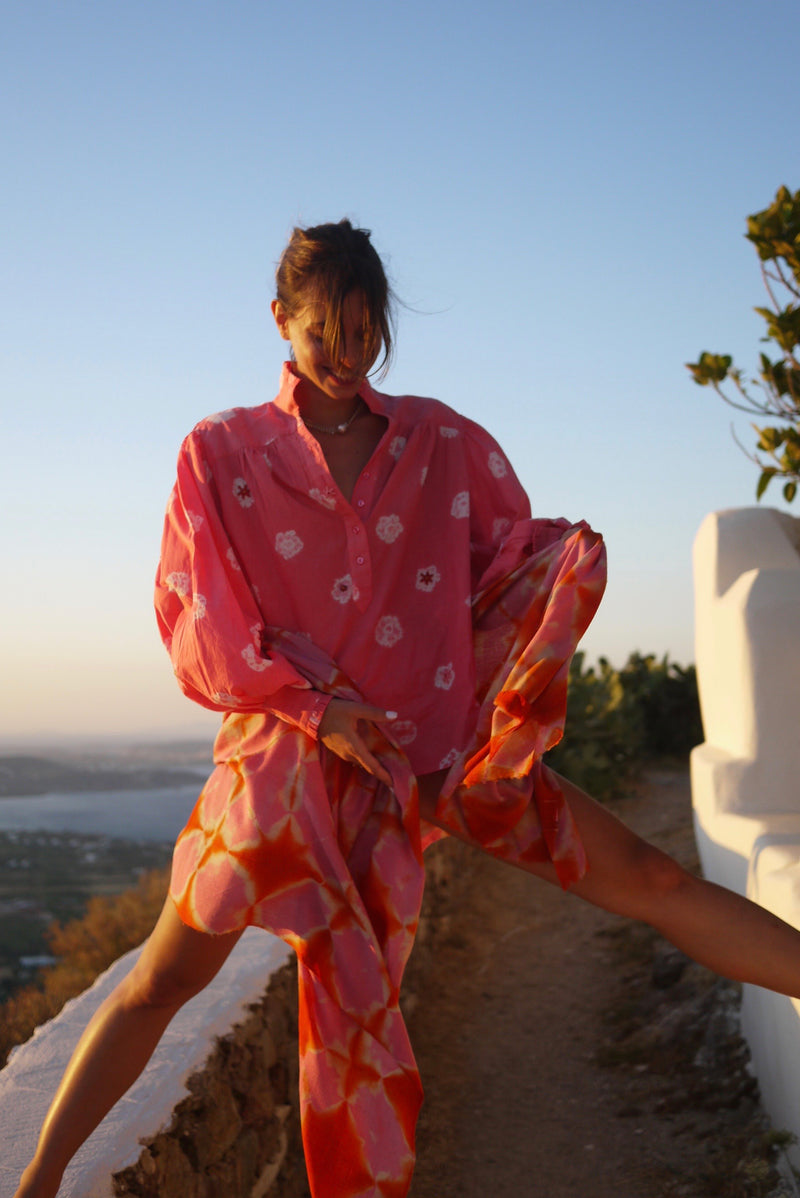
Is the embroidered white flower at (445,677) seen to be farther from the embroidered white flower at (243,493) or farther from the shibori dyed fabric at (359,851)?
the embroidered white flower at (243,493)

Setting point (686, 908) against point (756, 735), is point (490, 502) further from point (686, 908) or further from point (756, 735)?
point (756, 735)

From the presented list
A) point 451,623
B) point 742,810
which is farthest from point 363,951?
point 742,810

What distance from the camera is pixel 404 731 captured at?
2.26m

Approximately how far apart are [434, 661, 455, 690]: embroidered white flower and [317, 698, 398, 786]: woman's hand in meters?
0.21

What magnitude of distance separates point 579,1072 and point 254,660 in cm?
303

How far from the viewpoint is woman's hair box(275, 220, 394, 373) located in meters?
2.18

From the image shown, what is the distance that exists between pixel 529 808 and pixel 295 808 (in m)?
0.47

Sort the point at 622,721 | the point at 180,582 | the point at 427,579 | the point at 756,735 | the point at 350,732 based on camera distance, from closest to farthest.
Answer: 1. the point at 350,732
2. the point at 180,582
3. the point at 427,579
4. the point at 756,735
5. the point at 622,721

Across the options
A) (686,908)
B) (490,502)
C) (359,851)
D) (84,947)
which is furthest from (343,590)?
(84,947)

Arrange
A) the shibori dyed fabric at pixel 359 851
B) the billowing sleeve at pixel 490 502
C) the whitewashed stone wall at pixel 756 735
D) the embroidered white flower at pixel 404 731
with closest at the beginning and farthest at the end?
the shibori dyed fabric at pixel 359 851 → the embroidered white flower at pixel 404 731 → the billowing sleeve at pixel 490 502 → the whitewashed stone wall at pixel 756 735

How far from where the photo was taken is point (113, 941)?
5.73 meters

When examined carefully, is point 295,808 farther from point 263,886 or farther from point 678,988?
point 678,988

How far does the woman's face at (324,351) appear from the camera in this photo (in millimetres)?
2197

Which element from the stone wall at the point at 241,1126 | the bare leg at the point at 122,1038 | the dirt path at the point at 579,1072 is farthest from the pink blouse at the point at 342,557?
the dirt path at the point at 579,1072
